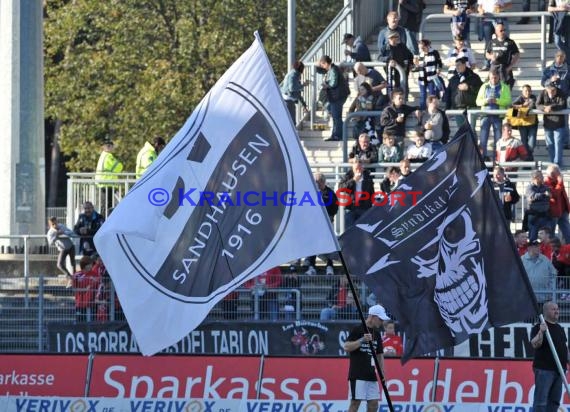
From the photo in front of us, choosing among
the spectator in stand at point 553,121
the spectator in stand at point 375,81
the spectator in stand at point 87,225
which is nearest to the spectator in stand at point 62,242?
the spectator in stand at point 87,225

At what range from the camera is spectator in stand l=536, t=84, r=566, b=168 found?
84.1 feet

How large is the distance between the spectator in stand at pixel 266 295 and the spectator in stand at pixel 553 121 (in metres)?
5.83

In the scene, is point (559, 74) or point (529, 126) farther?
point (559, 74)

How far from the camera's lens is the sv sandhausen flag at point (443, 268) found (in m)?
15.2

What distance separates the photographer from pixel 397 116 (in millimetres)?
26266

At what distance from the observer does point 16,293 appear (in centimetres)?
2353

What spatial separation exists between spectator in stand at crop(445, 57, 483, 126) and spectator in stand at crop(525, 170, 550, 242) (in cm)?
342

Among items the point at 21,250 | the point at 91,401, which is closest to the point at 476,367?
the point at 91,401

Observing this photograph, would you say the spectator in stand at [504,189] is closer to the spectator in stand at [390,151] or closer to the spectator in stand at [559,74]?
the spectator in stand at [390,151]

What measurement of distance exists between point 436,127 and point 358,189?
1871 mm

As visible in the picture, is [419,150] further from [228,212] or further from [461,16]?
[228,212]

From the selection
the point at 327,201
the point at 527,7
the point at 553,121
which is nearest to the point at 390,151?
the point at 327,201

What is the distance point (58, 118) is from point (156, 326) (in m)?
33.3

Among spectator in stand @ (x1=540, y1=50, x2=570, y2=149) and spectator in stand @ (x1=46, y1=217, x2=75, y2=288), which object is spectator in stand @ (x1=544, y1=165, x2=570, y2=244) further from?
spectator in stand @ (x1=46, y1=217, x2=75, y2=288)
